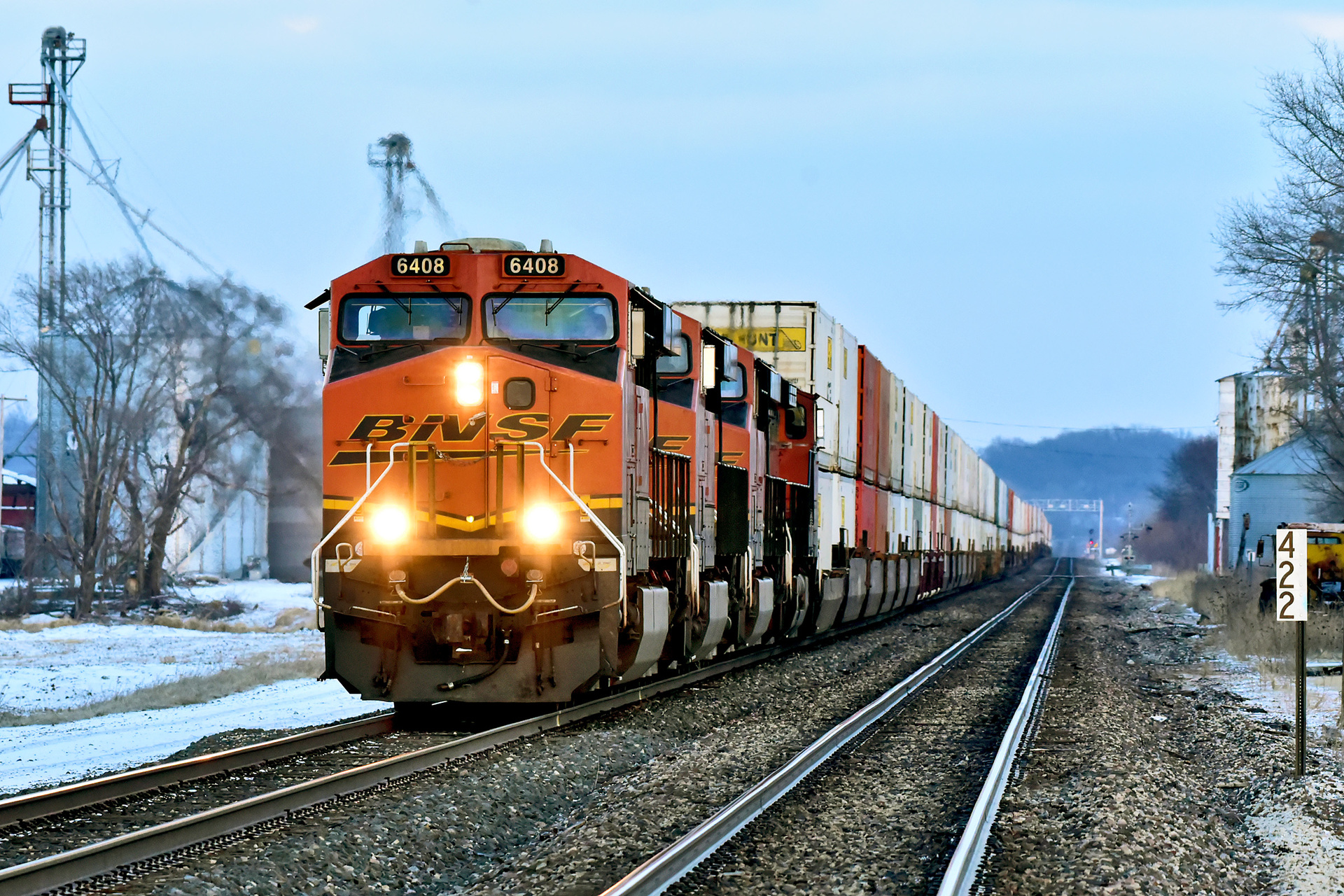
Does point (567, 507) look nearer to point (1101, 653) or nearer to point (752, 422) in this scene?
point (752, 422)

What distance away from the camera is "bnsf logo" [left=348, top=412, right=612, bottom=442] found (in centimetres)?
1110

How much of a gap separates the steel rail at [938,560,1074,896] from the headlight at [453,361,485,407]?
15.3 ft

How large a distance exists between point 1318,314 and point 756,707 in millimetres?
20817

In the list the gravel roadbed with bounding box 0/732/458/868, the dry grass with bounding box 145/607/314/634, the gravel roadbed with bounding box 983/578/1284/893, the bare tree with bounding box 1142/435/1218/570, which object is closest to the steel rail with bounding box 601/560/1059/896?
the gravel roadbed with bounding box 983/578/1284/893

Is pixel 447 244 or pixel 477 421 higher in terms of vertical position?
pixel 447 244

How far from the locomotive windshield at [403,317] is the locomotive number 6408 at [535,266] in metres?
0.44

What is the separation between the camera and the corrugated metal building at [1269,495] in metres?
49.9

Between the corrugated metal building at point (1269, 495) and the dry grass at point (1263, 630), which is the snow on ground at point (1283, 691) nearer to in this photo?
the dry grass at point (1263, 630)

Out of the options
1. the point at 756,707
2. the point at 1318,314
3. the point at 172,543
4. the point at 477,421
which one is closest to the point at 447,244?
the point at 477,421

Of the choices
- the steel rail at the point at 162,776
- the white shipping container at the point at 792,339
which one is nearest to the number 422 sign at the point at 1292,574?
the steel rail at the point at 162,776

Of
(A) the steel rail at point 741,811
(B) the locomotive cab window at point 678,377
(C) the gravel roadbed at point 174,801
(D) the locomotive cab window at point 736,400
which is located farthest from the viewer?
(D) the locomotive cab window at point 736,400

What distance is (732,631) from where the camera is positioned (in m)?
16.4

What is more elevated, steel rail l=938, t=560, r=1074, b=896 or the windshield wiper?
the windshield wiper

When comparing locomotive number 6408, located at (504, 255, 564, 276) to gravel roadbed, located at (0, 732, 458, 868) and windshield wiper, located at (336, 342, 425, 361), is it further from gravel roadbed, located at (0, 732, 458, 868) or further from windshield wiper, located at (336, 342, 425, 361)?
gravel roadbed, located at (0, 732, 458, 868)
